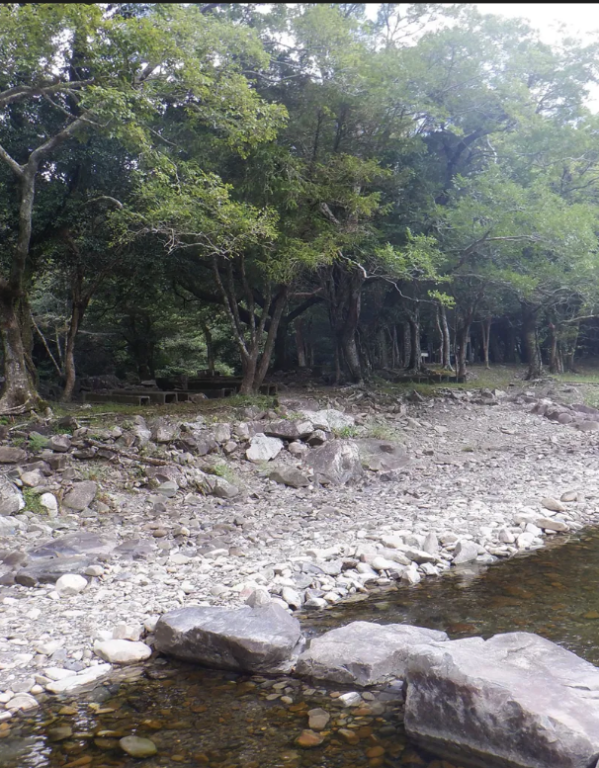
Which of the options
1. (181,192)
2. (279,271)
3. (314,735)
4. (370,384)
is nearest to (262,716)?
(314,735)

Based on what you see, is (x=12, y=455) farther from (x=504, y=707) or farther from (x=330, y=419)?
(x=504, y=707)

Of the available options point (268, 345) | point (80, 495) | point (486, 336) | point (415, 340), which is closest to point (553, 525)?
point (80, 495)

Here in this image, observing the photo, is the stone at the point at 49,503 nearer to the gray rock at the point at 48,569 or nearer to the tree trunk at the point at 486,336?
the gray rock at the point at 48,569

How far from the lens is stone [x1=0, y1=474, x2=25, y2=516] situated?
8648mm

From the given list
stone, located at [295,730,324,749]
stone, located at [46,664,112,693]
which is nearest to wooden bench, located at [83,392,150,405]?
stone, located at [46,664,112,693]

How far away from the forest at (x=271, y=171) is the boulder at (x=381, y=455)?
16.3 ft

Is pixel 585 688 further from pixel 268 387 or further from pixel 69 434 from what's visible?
pixel 268 387

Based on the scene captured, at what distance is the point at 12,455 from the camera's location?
10.0m

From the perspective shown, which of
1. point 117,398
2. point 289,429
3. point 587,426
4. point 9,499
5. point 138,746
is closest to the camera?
point 138,746

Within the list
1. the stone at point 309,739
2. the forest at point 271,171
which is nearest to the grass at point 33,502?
the forest at point 271,171

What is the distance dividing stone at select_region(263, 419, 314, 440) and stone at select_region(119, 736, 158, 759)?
9.03 meters

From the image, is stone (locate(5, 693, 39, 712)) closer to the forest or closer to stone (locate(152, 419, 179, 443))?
stone (locate(152, 419, 179, 443))

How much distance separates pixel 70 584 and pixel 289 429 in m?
7.01

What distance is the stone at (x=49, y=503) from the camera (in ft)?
29.6
